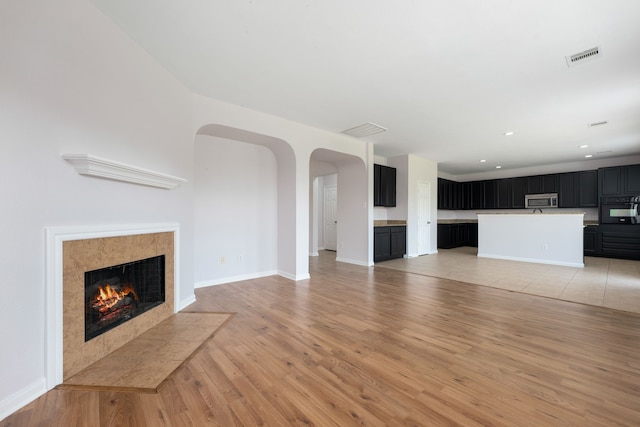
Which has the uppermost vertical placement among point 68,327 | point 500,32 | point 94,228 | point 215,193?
point 500,32

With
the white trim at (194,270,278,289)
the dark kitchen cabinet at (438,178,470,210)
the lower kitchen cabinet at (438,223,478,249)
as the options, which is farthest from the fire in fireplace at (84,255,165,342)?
the dark kitchen cabinet at (438,178,470,210)

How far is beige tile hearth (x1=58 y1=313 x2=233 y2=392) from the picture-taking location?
5.62 feet

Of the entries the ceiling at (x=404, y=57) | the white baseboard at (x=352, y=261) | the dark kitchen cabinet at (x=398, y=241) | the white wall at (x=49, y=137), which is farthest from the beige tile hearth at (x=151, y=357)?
the dark kitchen cabinet at (x=398, y=241)

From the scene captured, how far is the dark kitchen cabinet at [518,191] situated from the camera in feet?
27.0

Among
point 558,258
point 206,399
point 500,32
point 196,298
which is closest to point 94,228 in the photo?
point 206,399

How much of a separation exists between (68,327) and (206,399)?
1089mm

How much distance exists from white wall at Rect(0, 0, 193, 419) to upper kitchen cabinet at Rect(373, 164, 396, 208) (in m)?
4.89

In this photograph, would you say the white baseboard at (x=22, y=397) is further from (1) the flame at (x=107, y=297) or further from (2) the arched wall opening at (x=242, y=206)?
(2) the arched wall opening at (x=242, y=206)

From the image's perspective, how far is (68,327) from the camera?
1773 millimetres

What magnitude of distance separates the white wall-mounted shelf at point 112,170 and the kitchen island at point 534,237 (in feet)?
23.3

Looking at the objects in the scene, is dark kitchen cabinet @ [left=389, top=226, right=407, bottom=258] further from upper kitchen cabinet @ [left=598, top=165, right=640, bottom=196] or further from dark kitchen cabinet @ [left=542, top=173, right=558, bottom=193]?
upper kitchen cabinet @ [left=598, top=165, right=640, bottom=196]

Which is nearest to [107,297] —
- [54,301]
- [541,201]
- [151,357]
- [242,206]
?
[54,301]

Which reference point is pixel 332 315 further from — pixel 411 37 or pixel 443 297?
pixel 411 37

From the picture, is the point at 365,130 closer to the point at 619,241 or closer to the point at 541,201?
the point at 541,201
